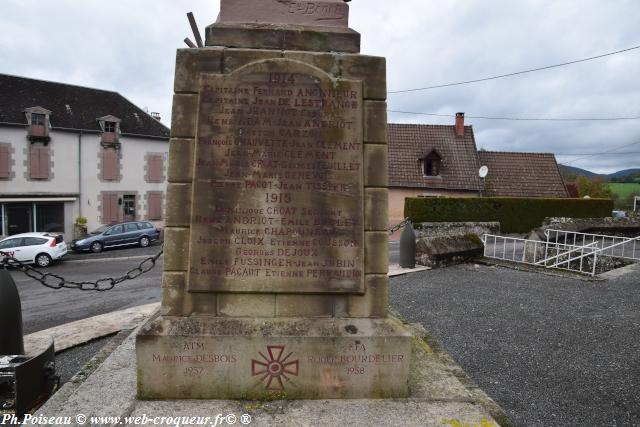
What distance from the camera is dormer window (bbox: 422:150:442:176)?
2870 centimetres

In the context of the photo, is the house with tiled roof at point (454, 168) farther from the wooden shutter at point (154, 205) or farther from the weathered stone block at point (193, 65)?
the weathered stone block at point (193, 65)

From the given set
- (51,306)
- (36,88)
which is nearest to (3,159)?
(36,88)

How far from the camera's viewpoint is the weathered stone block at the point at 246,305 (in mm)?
3316

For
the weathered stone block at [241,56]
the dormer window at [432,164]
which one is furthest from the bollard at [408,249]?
the dormer window at [432,164]

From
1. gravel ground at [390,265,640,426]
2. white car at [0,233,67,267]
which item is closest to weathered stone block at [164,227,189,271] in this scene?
gravel ground at [390,265,640,426]

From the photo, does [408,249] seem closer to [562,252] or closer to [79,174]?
[562,252]

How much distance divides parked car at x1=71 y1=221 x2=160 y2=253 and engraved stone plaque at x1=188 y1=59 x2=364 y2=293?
70.8 feet

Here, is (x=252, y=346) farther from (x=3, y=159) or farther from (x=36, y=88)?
(x=36, y=88)

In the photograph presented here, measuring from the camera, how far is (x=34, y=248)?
17594 millimetres

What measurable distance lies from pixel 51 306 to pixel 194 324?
26.1 ft

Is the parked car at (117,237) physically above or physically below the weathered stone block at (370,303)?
below

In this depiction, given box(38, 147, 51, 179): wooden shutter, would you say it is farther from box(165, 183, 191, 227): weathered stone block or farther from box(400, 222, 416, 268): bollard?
box(165, 183, 191, 227): weathered stone block

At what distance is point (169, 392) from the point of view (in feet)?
10.2

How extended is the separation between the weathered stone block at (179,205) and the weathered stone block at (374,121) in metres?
1.48
